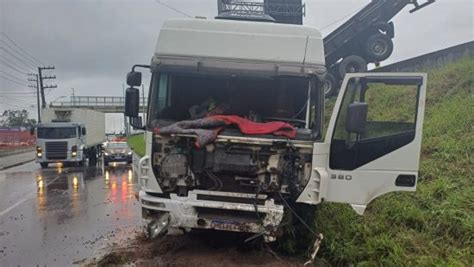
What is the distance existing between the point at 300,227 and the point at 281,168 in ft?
4.13

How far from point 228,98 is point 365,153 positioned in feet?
6.51

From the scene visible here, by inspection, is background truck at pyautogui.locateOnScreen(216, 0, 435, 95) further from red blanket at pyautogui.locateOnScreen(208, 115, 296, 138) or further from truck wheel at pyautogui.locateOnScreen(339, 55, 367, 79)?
red blanket at pyautogui.locateOnScreen(208, 115, 296, 138)

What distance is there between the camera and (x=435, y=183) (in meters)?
7.18

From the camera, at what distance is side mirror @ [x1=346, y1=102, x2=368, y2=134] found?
525 cm

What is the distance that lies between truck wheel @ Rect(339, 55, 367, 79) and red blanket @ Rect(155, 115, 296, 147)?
11560mm

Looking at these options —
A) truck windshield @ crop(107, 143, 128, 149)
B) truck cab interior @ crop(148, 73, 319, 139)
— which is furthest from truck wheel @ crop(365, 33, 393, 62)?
truck windshield @ crop(107, 143, 128, 149)

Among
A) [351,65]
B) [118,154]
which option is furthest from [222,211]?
[118,154]

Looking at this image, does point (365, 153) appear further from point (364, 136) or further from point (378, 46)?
point (378, 46)

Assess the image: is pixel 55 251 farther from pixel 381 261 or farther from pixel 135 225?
pixel 381 261

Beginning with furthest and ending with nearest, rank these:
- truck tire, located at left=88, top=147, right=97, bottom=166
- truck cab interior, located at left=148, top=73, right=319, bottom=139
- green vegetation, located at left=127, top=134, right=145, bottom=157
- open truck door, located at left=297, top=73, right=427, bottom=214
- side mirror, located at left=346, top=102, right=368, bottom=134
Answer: green vegetation, located at left=127, top=134, right=145, bottom=157 < truck tire, located at left=88, top=147, right=97, bottom=166 < truck cab interior, located at left=148, top=73, right=319, bottom=139 < open truck door, located at left=297, top=73, right=427, bottom=214 < side mirror, located at left=346, top=102, right=368, bottom=134

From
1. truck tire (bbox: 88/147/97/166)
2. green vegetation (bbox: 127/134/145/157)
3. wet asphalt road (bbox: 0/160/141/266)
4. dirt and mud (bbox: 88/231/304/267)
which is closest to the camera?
dirt and mud (bbox: 88/231/304/267)

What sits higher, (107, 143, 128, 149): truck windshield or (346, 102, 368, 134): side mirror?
(346, 102, 368, 134): side mirror

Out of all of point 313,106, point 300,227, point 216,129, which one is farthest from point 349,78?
point 300,227

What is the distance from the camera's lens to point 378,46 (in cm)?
1689
